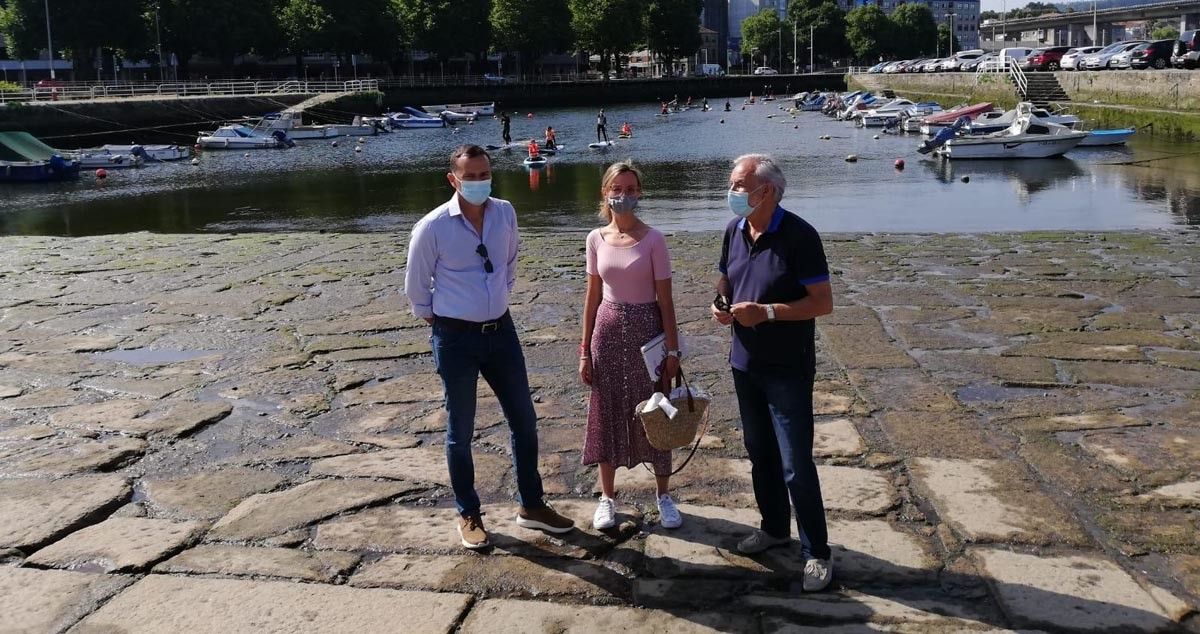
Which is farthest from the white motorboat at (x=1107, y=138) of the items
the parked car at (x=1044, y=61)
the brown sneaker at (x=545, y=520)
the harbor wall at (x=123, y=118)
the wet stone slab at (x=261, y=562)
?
the harbor wall at (x=123, y=118)

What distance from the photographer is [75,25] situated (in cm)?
6425

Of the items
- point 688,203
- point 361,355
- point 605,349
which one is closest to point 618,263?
point 605,349

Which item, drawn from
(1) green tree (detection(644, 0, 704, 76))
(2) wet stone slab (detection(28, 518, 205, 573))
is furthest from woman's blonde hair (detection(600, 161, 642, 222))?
(1) green tree (detection(644, 0, 704, 76))

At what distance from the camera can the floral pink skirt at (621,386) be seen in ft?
13.6

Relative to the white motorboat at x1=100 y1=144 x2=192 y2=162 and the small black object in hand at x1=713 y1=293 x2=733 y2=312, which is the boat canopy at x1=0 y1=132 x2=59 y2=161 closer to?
the white motorboat at x1=100 y1=144 x2=192 y2=162

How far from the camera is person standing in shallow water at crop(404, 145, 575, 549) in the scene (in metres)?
3.98

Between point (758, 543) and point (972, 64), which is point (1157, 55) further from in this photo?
point (758, 543)

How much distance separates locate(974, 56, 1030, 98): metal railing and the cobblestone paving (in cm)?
3988

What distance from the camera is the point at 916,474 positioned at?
4.71m

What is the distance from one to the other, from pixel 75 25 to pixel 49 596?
7021 centimetres

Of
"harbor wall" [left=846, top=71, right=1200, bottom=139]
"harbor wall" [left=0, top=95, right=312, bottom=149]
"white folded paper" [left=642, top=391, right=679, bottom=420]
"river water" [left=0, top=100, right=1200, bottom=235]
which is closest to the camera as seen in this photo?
"white folded paper" [left=642, top=391, right=679, bottom=420]

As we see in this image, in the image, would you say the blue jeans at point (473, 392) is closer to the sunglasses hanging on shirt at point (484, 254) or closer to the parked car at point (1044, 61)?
the sunglasses hanging on shirt at point (484, 254)

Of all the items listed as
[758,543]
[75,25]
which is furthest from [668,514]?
[75,25]

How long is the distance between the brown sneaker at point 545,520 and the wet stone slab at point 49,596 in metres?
1.46
